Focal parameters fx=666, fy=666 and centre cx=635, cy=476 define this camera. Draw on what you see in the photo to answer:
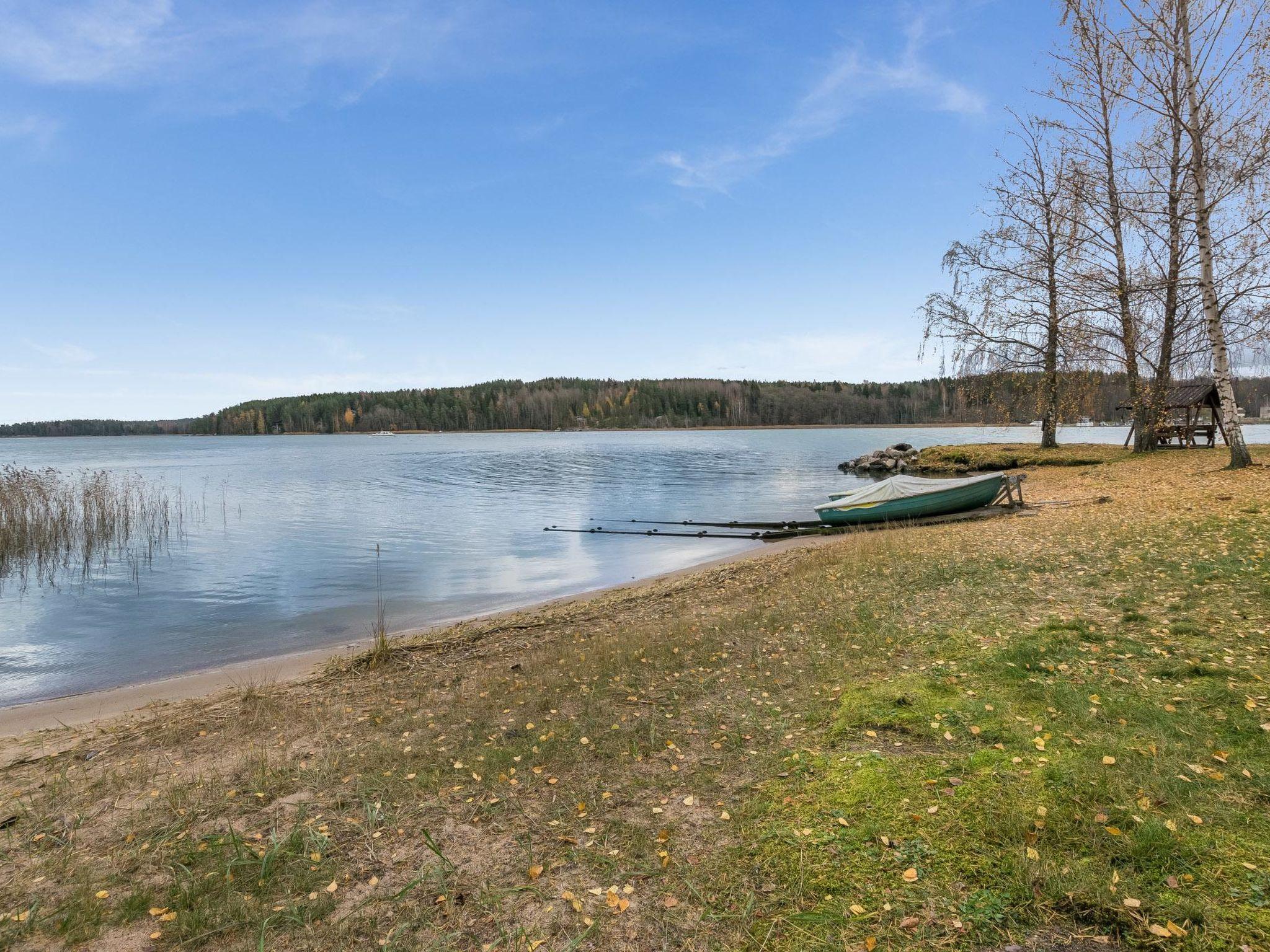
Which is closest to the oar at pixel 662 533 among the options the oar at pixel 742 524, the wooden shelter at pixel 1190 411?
the oar at pixel 742 524

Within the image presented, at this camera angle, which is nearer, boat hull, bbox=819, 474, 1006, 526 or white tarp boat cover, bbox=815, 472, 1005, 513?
boat hull, bbox=819, 474, 1006, 526

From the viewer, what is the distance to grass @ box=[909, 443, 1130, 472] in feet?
99.9

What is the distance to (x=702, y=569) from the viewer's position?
60.7 ft

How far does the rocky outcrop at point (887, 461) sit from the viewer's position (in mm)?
44812

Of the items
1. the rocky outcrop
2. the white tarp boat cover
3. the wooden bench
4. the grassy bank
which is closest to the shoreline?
the grassy bank

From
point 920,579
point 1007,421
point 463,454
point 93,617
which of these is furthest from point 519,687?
point 463,454

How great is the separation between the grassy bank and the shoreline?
1.39 meters

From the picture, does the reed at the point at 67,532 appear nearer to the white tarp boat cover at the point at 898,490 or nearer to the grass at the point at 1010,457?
the white tarp boat cover at the point at 898,490

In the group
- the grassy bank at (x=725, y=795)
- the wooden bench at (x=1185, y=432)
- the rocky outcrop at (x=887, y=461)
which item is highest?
the wooden bench at (x=1185, y=432)

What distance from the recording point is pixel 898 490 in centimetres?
2198

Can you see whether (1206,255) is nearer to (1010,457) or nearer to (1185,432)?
(1185,432)

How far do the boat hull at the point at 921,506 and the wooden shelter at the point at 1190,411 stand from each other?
1444cm

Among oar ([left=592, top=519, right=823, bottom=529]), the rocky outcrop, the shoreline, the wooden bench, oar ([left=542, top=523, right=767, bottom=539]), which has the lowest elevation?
the shoreline

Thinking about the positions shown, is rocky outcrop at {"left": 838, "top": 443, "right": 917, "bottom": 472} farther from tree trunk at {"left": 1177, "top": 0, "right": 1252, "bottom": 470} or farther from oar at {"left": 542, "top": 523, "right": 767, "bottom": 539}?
tree trunk at {"left": 1177, "top": 0, "right": 1252, "bottom": 470}
